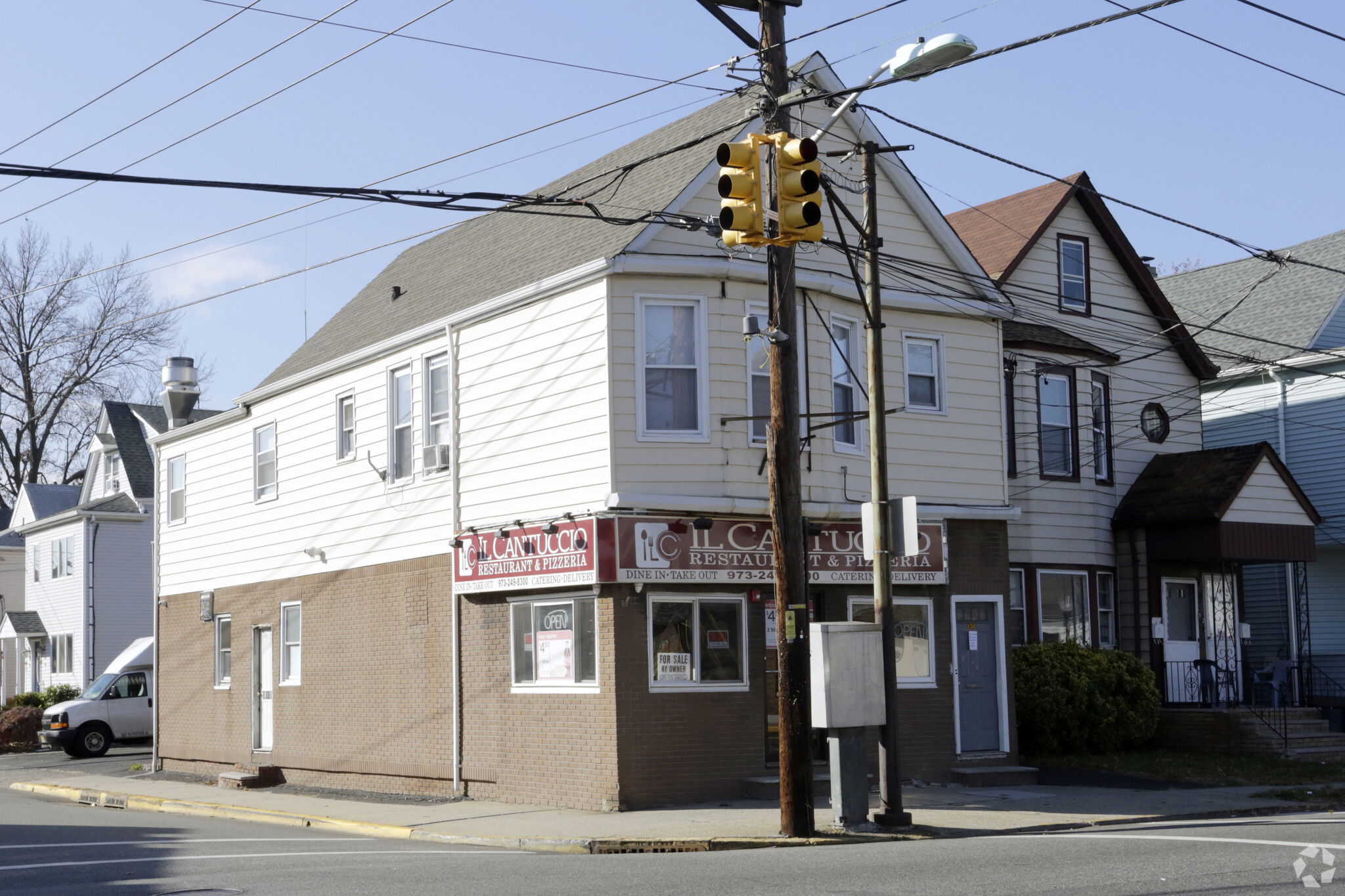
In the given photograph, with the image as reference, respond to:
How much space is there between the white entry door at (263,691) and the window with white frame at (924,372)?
12.2 meters

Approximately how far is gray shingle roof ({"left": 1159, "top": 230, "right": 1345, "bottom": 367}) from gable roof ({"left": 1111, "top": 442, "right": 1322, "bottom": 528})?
316cm

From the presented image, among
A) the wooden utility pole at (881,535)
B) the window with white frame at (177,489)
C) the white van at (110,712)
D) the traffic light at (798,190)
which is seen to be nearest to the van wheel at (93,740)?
the white van at (110,712)

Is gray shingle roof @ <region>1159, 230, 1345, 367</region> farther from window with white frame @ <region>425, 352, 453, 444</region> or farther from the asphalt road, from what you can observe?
the asphalt road

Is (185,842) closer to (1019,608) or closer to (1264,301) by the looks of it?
(1019,608)

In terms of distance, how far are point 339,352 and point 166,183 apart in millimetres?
10816

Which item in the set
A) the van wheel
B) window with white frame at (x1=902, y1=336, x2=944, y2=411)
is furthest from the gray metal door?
Result: the van wheel

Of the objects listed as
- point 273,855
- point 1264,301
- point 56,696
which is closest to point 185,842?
point 273,855

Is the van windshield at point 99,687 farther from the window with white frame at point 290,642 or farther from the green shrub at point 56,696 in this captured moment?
the window with white frame at point 290,642

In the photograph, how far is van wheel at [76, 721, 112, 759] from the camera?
33.1 metres

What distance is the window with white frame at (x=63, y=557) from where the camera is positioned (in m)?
44.2

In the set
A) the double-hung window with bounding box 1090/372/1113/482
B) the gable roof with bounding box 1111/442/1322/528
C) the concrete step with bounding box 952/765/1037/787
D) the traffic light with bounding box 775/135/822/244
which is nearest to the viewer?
the traffic light with bounding box 775/135/822/244

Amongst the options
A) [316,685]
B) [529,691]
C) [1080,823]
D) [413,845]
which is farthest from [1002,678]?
[316,685]

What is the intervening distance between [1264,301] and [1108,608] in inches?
413

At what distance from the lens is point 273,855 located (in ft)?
44.2
